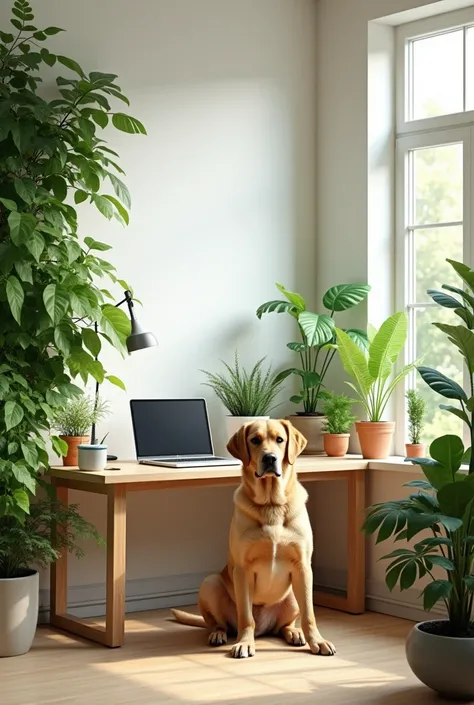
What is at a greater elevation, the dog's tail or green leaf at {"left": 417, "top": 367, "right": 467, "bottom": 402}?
green leaf at {"left": 417, "top": 367, "right": 467, "bottom": 402}

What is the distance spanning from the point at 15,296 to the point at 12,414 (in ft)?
1.40

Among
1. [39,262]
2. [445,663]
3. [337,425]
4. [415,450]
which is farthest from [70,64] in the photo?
[445,663]

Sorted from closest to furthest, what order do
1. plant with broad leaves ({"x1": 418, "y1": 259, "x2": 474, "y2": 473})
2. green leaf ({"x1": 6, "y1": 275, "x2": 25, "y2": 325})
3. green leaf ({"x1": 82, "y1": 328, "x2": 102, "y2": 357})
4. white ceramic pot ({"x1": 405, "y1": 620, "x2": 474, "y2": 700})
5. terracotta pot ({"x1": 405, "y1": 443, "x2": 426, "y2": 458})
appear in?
white ceramic pot ({"x1": 405, "y1": 620, "x2": 474, "y2": 700}), plant with broad leaves ({"x1": 418, "y1": 259, "x2": 474, "y2": 473}), green leaf ({"x1": 6, "y1": 275, "x2": 25, "y2": 325}), green leaf ({"x1": 82, "y1": 328, "x2": 102, "y2": 357}), terracotta pot ({"x1": 405, "y1": 443, "x2": 426, "y2": 458})

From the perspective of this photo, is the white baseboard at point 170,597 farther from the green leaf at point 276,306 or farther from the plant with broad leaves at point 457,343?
the plant with broad leaves at point 457,343

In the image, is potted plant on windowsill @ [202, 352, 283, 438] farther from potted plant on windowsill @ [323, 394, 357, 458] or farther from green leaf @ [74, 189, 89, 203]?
green leaf @ [74, 189, 89, 203]

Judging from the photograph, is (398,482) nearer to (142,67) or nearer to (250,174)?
(250,174)

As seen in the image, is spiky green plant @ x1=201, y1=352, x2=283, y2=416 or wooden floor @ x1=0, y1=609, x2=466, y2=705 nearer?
wooden floor @ x1=0, y1=609, x2=466, y2=705

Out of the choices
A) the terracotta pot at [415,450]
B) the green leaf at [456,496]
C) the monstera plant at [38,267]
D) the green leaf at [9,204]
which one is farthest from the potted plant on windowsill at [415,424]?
the green leaf at [9,204]

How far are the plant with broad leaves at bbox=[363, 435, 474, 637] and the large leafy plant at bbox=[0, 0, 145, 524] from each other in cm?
130

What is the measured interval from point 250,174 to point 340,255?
2.01 feet

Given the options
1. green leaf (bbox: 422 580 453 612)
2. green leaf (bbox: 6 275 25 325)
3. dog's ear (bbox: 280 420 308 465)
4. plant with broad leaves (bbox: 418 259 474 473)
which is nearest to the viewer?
green leaf (bbox: 422 580 453 612)

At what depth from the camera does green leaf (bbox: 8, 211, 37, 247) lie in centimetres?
377

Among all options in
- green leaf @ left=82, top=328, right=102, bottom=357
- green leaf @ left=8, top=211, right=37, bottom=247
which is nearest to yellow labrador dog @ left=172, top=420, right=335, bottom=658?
green leaf @ left=82, top=328, right=102, bottom=357

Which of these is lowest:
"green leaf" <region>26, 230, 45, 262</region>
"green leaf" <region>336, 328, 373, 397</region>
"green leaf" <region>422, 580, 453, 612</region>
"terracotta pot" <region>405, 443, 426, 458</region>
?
"green leaf" <region>422, 580, 453, 612</region>
